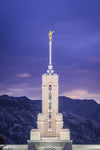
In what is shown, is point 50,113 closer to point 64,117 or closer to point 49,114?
point 49,114

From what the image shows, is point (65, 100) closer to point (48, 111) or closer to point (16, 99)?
point (16, 99)

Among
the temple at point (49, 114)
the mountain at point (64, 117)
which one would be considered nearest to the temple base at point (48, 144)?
the temple at point (49, 114)

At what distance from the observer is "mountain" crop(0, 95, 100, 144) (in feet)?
310

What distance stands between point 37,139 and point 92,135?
62083 mm

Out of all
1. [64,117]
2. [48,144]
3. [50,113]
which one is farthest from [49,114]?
[64,117]

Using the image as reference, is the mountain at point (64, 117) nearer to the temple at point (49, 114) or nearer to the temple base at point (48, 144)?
the temple at point (49, 114)

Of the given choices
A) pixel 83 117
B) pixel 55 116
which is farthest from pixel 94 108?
pixel 55 116

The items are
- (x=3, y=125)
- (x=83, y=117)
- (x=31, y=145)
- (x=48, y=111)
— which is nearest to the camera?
(x=31, y=145)

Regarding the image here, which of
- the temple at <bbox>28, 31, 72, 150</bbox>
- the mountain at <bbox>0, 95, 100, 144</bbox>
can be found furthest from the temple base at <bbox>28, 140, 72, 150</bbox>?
the mountain at <bbox>0, 95, 100, 144</bbox>

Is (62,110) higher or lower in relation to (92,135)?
higher

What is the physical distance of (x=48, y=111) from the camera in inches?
1661

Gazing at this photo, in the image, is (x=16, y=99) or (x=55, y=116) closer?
(x=55, y=116)

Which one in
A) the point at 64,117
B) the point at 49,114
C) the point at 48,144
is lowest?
the point at 48,144

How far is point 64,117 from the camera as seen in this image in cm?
10219
